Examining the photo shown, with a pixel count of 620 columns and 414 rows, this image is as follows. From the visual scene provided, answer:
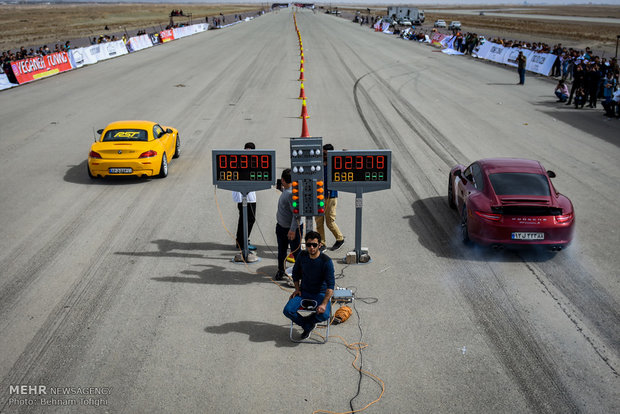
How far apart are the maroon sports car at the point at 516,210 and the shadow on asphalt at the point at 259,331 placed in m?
4.44

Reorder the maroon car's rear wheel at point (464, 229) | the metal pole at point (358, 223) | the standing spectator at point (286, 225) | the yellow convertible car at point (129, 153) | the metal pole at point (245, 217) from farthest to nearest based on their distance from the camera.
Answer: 1. the yellow convertible car at point (129, 153)
2. the maroon car's rear wheel at point (464, 229)
3. the metal pole at point (245, 217)
4. the metal pole at point (358, 223)
5. the standing spectator at point (286, 225)

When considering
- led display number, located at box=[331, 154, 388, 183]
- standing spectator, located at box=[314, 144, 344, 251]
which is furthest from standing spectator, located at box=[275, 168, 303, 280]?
standing spectator, located at box=[314, 144, 344, 251]

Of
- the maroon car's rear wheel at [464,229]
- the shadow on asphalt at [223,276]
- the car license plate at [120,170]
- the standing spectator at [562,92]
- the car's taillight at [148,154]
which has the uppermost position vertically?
the standing spectator at [562,92]

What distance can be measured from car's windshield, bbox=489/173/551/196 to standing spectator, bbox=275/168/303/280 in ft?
13.2

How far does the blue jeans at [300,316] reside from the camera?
25.6ft

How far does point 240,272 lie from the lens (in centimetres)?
1027

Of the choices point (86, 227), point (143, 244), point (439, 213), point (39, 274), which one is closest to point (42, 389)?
point (39, 274)

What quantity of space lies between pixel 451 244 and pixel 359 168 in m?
2.83

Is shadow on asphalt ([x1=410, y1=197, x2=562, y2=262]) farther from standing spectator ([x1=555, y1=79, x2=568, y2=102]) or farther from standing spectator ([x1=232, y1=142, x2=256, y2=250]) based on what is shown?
standing spectator ([x1=555, y1=79, x2=568, y2=102])

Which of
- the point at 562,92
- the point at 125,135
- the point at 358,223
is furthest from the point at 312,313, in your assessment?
the point at 562,92

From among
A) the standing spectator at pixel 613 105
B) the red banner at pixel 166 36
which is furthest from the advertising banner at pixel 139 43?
the standing spectator at pixel 613 105

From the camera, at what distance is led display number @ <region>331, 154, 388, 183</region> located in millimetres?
9898

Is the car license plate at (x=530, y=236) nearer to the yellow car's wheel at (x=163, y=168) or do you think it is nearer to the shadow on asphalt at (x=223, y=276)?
the shadow on asphalt at (x=223, y=276)

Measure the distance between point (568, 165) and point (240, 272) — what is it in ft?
37.7
